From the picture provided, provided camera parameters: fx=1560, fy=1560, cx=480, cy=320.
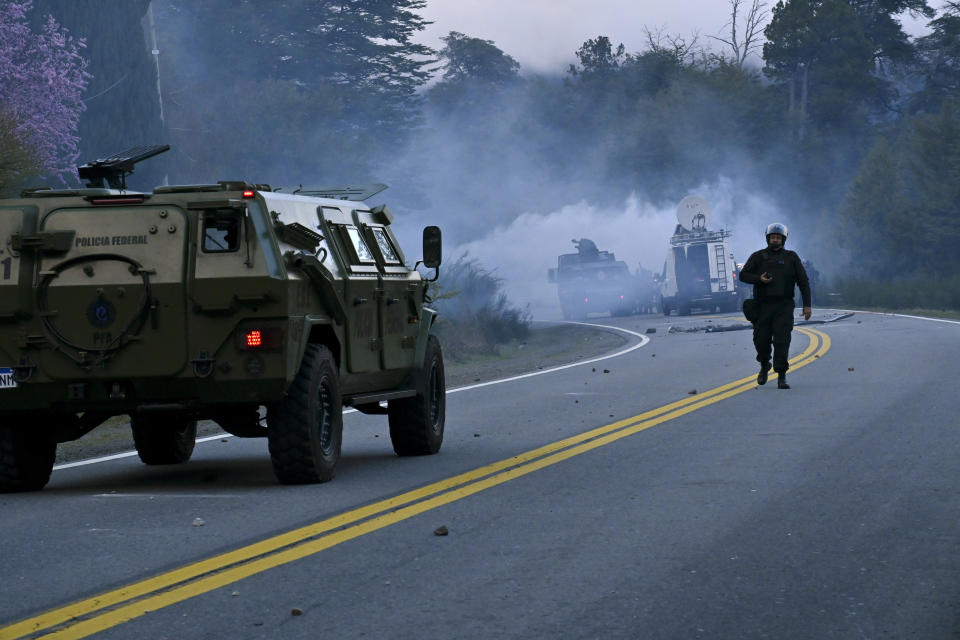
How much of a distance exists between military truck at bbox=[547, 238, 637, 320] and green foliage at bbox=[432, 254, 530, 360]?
579 centimetres

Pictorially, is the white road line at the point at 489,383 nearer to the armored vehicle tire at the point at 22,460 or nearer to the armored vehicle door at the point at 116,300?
the armored vehicle tire at the point at 22,460

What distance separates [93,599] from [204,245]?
Result: 12.3 ft

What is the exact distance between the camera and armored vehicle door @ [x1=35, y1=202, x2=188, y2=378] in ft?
32.4

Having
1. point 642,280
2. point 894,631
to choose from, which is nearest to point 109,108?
point 642,280

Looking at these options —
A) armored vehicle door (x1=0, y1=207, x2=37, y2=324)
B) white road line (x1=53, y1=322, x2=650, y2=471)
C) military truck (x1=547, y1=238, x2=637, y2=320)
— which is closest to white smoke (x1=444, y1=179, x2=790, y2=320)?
military truck (x1=547, y1=238, x2=637, y2=320)

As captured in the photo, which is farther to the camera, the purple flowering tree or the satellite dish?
the satellite dish

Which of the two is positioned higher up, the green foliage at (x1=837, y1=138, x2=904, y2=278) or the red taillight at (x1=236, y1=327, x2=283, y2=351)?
the green foliage at (x1=837, y1=138, x2=904, y2=278)

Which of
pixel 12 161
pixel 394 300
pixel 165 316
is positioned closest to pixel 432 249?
pixel 394 300

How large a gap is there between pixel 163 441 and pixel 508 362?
17.1 meters

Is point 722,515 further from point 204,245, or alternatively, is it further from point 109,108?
point 109,108

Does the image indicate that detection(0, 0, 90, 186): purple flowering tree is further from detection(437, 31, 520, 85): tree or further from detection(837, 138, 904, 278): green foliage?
detection(437, 31, 520, 85): tree

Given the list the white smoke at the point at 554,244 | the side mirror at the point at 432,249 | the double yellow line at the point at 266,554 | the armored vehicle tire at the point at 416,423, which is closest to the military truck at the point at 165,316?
the double yellow line at the point at 266,554

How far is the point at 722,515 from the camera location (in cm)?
867

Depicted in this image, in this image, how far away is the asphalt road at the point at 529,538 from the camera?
6.21m
